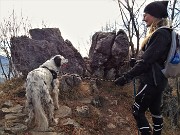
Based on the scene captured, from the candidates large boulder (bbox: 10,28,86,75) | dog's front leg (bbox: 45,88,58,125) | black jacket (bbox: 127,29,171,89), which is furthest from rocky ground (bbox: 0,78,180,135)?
black jacket (bbox: 127,29,171,89)

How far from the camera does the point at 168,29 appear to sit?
4.63 m

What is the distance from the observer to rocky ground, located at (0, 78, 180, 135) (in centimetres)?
778

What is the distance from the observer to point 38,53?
1082 centimetres

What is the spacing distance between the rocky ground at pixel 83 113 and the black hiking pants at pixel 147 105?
2.98 meters

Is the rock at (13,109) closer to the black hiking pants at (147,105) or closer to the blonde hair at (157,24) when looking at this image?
the black hiking pants at (147,105)

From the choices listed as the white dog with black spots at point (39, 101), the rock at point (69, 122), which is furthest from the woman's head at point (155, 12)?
the rock at point (69, 122)

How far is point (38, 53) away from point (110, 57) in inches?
99.3

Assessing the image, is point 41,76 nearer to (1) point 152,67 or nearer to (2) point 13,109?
(2) point 13,109

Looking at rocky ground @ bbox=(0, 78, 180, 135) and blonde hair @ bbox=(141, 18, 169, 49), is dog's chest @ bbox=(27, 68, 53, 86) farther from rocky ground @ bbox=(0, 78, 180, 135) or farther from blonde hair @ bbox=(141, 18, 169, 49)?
blonde hair @ bbox=(141, 18, 169, 49)

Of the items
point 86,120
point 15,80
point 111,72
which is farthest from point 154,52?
point 15,80

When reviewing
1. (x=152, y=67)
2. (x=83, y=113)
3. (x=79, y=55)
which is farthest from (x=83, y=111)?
(x=152, y=67)

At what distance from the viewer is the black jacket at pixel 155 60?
4.50 meters

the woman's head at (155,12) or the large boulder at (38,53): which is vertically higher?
the woman's head at (155,12)

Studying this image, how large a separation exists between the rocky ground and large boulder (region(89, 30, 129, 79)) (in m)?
0.57
